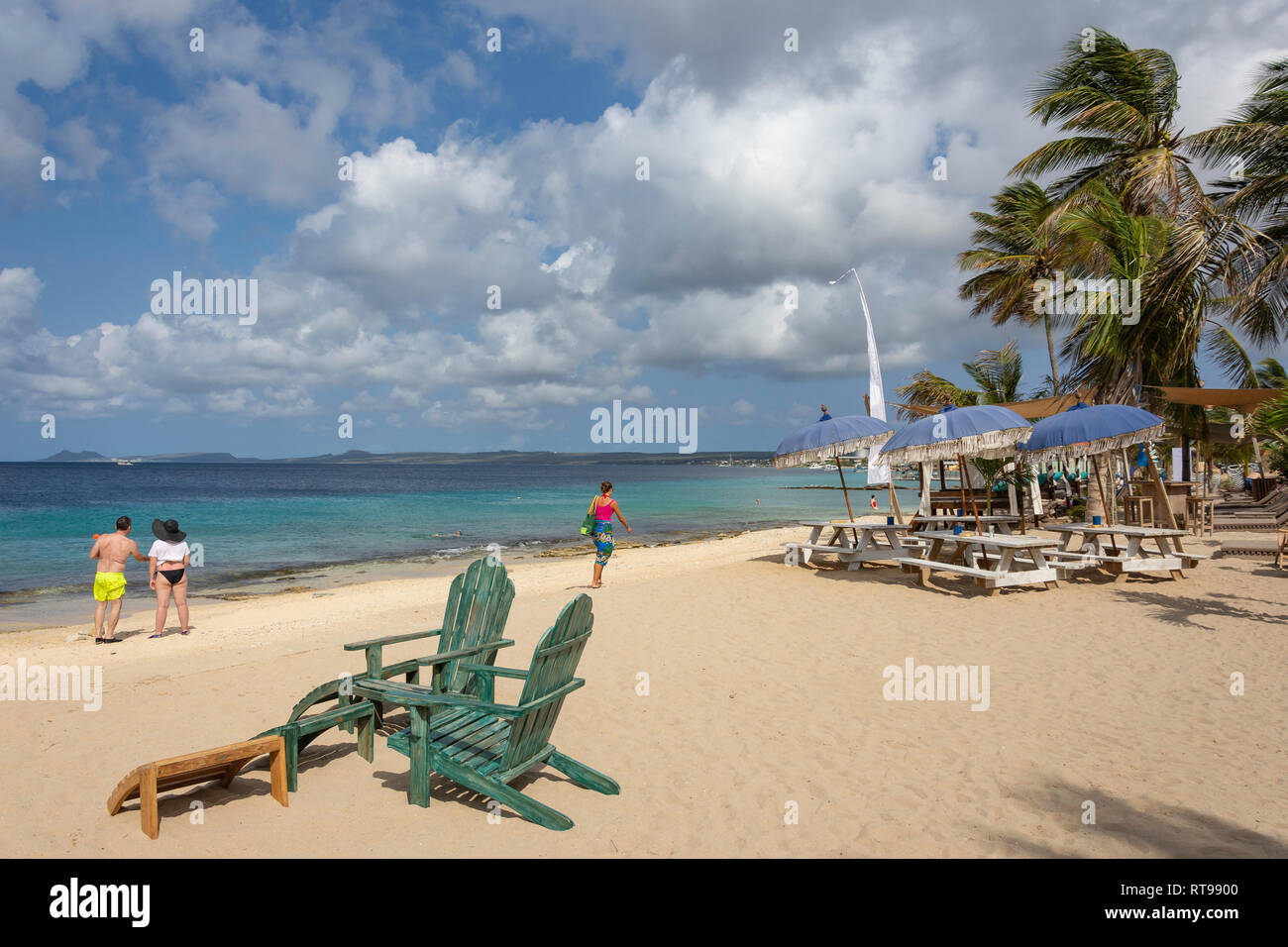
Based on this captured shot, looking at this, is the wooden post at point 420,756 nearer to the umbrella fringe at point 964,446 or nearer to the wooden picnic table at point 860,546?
the umbrella fringe at point 964,446

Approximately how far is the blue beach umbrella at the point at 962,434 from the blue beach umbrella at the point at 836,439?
2.22 feet

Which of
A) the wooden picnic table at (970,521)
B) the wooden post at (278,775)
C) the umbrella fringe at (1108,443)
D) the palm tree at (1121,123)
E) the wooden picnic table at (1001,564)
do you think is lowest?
the wooden post at (278,775)

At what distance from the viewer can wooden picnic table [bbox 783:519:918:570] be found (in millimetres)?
11070

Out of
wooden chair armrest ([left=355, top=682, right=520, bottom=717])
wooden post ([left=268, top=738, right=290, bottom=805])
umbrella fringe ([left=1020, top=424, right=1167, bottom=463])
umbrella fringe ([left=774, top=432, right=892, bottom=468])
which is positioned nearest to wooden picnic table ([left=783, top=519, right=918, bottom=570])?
umbrella fringe ([left=774, top=432, right=892, bottom=468])

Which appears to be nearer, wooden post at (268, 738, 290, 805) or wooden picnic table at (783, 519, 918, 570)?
wooden post at (268, 738, 290, 805)

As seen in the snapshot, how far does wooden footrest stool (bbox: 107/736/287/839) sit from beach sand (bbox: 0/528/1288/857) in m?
0.12

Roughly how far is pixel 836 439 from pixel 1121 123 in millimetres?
11167

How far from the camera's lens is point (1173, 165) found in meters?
14.6

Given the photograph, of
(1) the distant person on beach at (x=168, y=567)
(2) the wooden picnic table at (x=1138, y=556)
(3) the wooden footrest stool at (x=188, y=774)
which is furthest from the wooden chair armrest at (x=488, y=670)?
(2) the wooden picnic table at (x=1138, y=556)

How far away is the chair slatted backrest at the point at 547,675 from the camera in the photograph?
3414 mm

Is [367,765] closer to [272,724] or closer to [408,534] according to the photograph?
[272,724]

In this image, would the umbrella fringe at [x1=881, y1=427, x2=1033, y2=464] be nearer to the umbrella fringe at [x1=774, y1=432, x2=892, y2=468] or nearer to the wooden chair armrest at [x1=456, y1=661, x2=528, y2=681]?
the umbrella fringe at [x1=774, y1=432, x2=892, y2=468]
